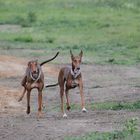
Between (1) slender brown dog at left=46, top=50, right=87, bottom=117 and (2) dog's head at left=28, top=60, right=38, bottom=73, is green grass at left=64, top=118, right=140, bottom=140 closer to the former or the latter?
(2) dog's head at left=28, top=60, right=38, bottom=73

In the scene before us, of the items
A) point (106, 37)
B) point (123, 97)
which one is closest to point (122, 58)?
point (106, 37)

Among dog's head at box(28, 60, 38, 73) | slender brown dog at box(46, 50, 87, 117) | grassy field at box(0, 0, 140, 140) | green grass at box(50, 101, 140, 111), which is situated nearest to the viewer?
dog's head at box(28, 60, 38, 73)

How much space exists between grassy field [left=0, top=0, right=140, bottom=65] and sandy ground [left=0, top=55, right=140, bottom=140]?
8.36ft

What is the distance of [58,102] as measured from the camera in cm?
1914

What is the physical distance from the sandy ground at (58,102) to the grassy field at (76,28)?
100 inches

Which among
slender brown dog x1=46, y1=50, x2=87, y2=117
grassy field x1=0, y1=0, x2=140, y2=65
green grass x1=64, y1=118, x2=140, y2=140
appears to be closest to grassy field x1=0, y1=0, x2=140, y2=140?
grassy field x1=0, y1=0, x2=140, y2=65

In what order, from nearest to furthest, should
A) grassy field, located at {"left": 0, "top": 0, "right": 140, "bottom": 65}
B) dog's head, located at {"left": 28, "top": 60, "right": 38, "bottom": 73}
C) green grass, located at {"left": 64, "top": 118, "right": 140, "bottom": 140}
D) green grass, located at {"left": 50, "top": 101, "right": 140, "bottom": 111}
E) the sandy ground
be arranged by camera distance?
1. green grass, located at {"left": 64, "top": 118, "right": 140, "bottom": 140}
2. the sandy ground
3. dog's head, located at {"left": 28, "top": 60, "right": 38, "bottom": 73}
4. green grass, located at {"left": 50, "top": 101, "right": 140, "bottom": 111}
5. grassy field, located at {"left": 0, "top": 0, "right": 140, "bottom": 65}

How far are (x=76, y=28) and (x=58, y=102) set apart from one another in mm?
18284

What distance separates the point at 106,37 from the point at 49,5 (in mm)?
14745

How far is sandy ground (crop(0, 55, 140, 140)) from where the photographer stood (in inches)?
547

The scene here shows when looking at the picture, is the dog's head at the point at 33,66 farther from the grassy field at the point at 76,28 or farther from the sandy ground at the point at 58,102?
the grassy field at the point at 76,28

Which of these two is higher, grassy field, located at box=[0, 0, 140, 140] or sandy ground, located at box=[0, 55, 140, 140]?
sandy ground, located at box=[0, 55, 140, 140]

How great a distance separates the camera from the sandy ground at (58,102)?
1390 centimetres

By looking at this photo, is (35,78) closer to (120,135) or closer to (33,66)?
(33,66)
